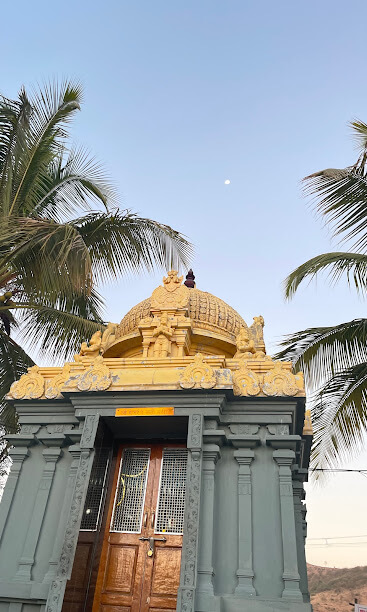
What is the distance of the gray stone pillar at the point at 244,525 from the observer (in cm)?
618

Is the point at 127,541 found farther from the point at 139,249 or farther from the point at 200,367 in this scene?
the point at 139,249

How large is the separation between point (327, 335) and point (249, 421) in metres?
3.47

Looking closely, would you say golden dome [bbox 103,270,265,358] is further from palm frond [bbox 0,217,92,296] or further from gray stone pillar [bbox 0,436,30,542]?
gray stone pillar [bbox 0,436,30,542]

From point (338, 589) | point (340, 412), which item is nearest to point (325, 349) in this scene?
point (340, 412)

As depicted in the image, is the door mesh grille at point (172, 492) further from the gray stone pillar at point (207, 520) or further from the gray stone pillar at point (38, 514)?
the gray stone pillar at point (38, 514)

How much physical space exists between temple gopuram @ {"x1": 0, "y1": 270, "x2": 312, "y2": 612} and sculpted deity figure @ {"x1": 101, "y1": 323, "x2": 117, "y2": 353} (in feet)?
4.43

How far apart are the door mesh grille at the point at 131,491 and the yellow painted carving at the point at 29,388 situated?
1747mm

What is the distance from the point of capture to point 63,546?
6391mm

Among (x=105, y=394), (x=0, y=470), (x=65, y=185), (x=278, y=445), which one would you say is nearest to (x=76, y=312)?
(x=65, y=185)

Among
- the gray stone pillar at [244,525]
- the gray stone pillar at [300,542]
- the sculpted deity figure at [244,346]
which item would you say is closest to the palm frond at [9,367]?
the sculpted deity figure at [244,346]

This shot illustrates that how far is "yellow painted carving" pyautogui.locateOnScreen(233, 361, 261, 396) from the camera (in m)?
7.39

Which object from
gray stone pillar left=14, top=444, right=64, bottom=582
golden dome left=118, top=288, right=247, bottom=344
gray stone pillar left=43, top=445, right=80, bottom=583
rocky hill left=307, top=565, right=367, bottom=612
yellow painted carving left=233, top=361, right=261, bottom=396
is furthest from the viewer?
rocky hill left=307, top=565, right=367, bottom=612

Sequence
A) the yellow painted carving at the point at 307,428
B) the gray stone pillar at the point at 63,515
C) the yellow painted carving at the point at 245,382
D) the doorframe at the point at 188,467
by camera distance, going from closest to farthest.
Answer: the doorframe at the point at 188,467 → the gray stone pillar at the point at 63,515 → the yellow painted carving at the point at 245,382 → the yellow painted carving at the point at 307,428

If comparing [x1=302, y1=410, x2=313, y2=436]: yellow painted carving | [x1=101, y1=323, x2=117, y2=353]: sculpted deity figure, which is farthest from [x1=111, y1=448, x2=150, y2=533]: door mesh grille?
[x1=302, y1=410, x2=313, y2=436]: yellow painted carving
